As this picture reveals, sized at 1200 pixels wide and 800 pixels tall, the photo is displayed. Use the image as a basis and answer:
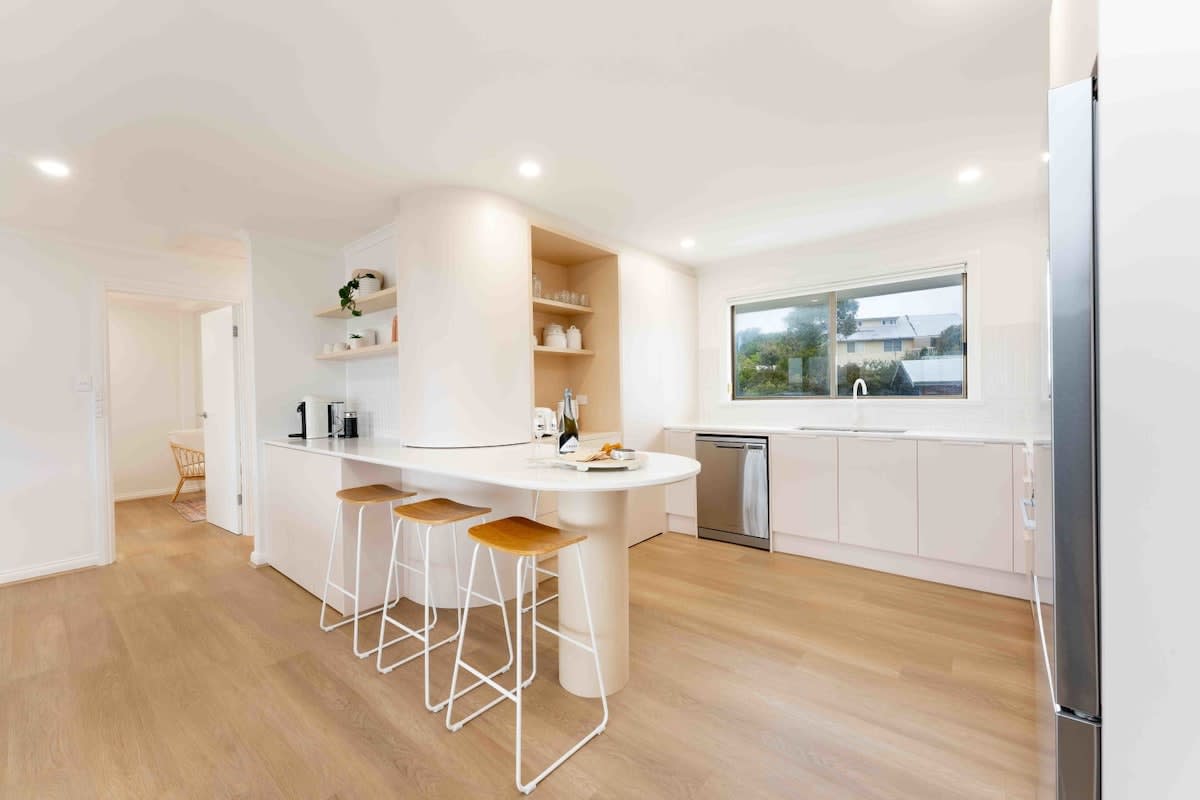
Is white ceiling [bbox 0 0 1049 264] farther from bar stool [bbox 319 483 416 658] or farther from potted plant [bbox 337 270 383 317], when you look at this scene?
bar stool [bbox 319 483 416 658]

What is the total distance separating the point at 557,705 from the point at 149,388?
22.8 ft

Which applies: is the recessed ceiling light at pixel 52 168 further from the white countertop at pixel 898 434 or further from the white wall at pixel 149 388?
the white wall at pixel 149 388

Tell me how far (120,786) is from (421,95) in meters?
2.57

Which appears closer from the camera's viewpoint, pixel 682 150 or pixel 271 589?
pixel 682 150

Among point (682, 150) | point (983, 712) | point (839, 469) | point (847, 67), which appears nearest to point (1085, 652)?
point (983, 712)

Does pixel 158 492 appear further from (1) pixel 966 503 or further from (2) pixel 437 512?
(1) pixel 966 503

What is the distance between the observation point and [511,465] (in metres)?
2.09

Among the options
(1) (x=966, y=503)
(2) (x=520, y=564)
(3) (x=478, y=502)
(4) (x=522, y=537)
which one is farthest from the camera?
(1) (x=966, y=503)

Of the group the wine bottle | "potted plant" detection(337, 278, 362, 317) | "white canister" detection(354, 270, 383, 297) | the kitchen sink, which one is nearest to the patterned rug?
"potted plant" detection(337, 278, 362, 317)

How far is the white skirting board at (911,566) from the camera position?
285cm

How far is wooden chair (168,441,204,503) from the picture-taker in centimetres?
551

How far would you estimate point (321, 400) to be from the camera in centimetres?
361

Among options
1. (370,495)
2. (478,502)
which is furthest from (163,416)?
(478,502)

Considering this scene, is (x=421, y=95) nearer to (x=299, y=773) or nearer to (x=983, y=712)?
(x=299, y=773)
